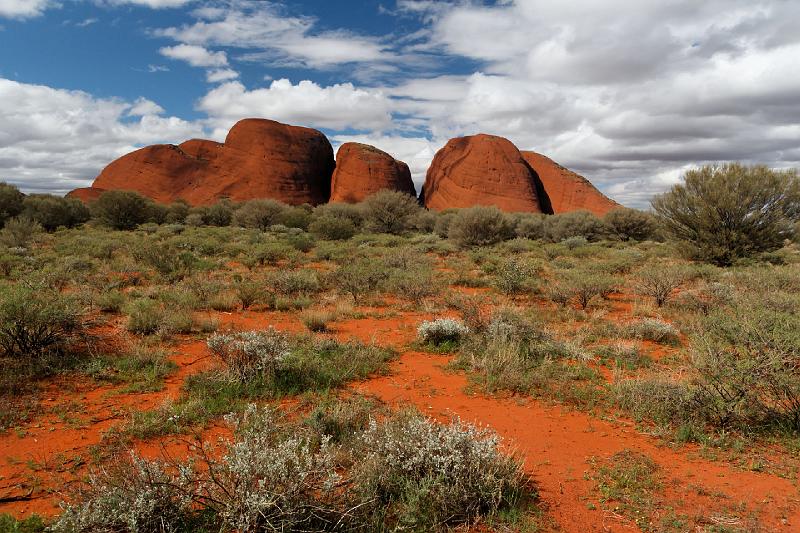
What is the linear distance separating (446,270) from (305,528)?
41.1ft

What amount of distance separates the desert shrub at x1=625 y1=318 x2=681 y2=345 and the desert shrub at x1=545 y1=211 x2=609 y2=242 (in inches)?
911

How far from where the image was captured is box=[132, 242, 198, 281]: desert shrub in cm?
1129

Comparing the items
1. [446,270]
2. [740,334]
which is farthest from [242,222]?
[740,334]

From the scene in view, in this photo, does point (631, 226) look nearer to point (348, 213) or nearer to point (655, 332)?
point (348, 213)

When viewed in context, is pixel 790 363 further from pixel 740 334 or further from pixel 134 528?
pixel 134 528

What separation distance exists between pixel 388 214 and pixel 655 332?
24737 millimetres

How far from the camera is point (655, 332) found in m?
7.26

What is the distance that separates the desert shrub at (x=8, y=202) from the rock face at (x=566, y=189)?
49705mm

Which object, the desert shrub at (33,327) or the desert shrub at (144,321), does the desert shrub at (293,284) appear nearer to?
the desert shrub at (144,321)

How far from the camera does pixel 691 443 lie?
4.07 m

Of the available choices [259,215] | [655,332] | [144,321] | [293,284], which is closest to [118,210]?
[259,215]

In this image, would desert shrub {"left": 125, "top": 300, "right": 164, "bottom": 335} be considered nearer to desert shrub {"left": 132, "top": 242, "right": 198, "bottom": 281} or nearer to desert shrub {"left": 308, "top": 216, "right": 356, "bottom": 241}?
desert shrub {"left": 132, "top": 242, "right": 198, "bottom": 281}

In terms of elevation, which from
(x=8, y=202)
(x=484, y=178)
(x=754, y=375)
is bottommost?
(x=754, y=375)

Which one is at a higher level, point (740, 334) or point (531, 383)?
point (740, 334)
